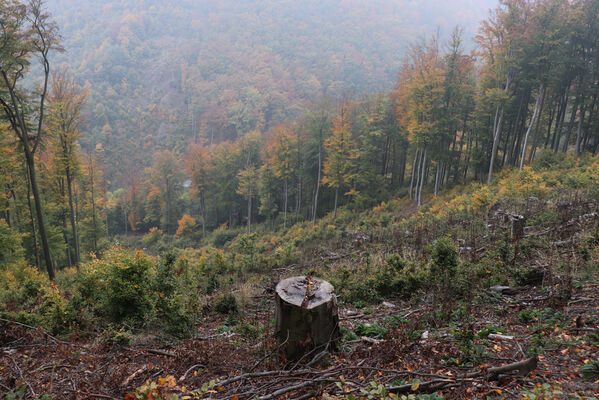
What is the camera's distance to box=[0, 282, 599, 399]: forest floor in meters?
2.29

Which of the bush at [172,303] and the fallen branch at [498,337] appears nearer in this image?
the fallen branch at [498,337]

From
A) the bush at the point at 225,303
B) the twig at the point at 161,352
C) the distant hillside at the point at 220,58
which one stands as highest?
the distant hillside at the point at 220,58

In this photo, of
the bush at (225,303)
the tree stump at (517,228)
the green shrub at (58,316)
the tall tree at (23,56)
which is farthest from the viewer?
the tall tree at (23,56)

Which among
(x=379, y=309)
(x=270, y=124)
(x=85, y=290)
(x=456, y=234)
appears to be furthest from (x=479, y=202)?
(x=270, y=124)

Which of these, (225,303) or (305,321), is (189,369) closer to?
(305,321)

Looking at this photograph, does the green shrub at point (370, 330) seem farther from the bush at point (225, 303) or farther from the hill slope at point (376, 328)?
the bush at point (225, 303)

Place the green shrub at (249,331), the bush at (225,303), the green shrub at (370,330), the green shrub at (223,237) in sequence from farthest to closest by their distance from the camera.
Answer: the green shrub at (223,237), the bush at (225,303), the green shrub at (249,331), the green shrub at (370,330)

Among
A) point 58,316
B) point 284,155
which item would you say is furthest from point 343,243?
point 284,155

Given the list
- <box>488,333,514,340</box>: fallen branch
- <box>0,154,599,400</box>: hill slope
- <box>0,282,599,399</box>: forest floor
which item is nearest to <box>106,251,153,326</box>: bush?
<box>0,154,599,400</box>: hill slope

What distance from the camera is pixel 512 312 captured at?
3.81 m

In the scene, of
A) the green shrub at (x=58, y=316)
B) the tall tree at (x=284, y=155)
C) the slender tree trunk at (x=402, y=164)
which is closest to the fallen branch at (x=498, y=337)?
the green shrub at (x=58, y=316)

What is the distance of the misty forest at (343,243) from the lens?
2826 mm

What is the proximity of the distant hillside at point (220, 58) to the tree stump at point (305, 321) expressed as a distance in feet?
129

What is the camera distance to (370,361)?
2844mm
